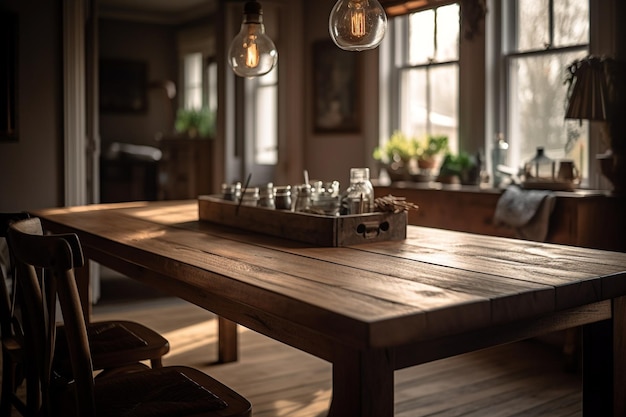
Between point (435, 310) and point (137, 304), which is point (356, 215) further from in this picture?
point (137, 304)

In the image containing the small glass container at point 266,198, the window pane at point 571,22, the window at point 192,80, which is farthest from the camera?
the window at point 192,80

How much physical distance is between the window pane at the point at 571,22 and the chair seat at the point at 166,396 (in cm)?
311

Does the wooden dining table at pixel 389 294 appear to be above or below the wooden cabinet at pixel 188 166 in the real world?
below

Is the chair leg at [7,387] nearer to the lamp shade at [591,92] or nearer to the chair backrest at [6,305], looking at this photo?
the chair backrest at [6,305]

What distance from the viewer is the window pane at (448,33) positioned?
483 cm

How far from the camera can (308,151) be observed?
6.02 metres

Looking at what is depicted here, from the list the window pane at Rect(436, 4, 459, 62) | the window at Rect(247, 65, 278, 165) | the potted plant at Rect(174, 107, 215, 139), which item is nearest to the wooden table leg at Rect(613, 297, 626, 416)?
the window pane at Rect(436, 4, 459, 62)

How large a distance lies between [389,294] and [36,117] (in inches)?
148

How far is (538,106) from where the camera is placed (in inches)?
175

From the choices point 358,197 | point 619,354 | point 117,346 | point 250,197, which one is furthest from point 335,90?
point 619,354

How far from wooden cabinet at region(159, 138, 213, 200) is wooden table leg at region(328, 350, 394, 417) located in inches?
222

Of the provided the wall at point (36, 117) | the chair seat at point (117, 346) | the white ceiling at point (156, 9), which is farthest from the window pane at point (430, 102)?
the white ceiling at point (156, 9)

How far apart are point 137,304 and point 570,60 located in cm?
318

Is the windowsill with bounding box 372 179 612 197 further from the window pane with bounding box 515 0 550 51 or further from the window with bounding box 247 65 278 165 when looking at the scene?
the window with bounding box 247 65 278 165
